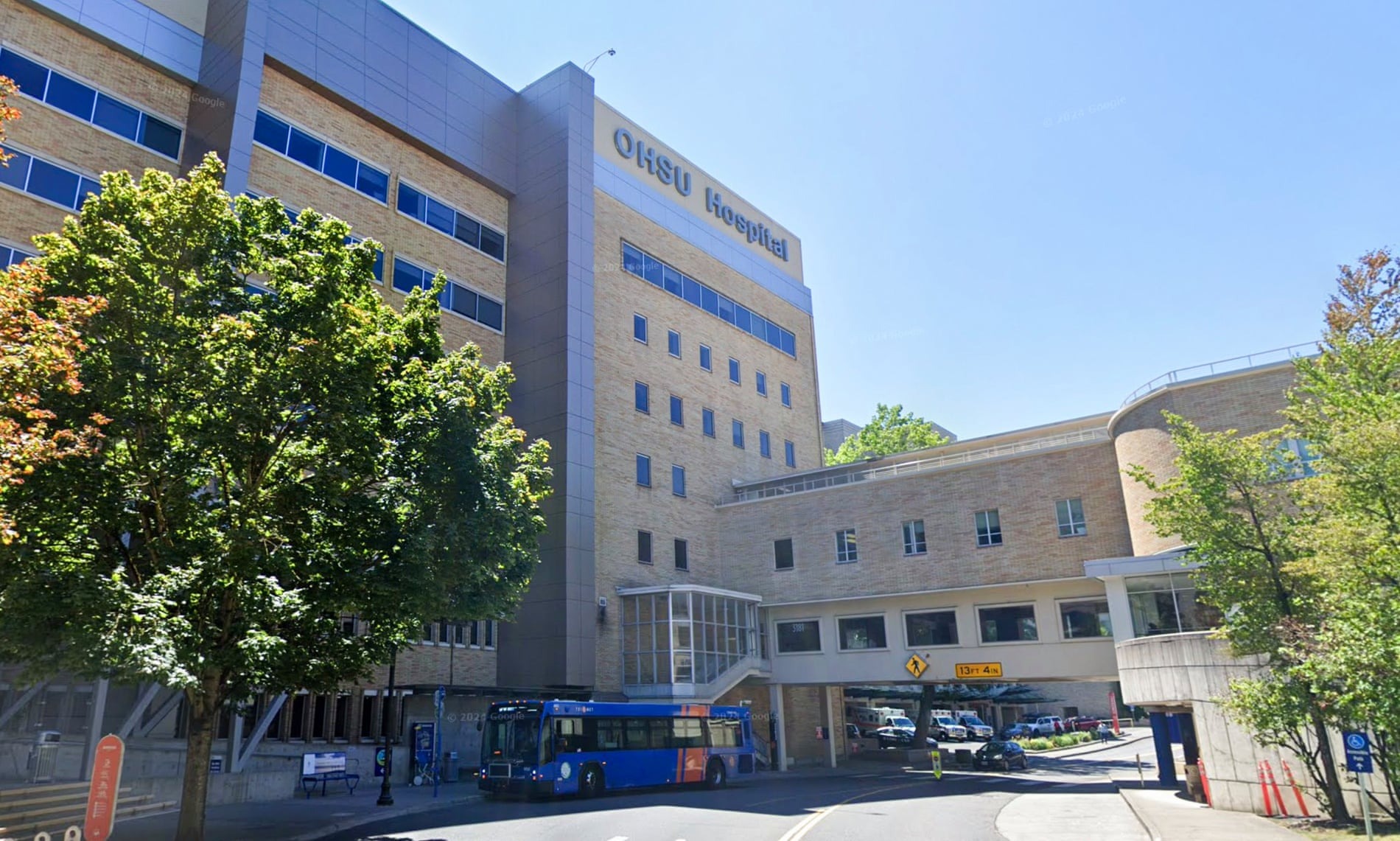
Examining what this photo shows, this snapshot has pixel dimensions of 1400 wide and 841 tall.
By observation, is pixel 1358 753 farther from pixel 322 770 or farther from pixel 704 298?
pixel 704 298

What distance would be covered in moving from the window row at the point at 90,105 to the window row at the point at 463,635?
17.9 m

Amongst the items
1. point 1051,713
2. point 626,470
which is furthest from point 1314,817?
point 1051,713

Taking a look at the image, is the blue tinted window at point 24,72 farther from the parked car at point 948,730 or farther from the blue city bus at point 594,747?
the parked car at point 948,730

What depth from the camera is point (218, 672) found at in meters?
16.8

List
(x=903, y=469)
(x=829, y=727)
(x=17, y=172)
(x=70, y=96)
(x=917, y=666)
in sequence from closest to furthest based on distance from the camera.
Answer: (x=17, y=172) < (x=70, y=96) < (x=917, y=666) < (x=903, y=469) < (x=829, y=727)

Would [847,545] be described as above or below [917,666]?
above

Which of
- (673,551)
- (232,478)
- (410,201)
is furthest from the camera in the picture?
(673,551)

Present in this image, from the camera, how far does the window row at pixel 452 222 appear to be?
35844 millimetres

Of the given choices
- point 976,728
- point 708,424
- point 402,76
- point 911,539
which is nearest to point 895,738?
point 976,728

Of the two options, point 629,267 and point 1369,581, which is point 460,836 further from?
point 629,267

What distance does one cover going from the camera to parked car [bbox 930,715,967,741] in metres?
59.9

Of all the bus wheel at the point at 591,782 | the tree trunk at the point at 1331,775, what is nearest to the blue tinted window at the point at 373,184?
the bus wheel at the point at 591,782

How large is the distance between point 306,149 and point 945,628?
97.4ft

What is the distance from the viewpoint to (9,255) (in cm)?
2506
